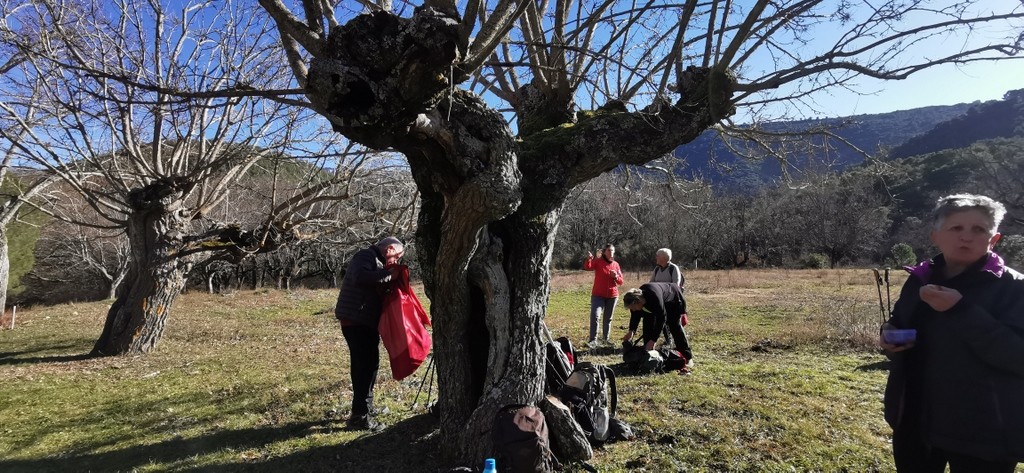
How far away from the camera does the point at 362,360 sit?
4.62 metres

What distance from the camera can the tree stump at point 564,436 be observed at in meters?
3.67

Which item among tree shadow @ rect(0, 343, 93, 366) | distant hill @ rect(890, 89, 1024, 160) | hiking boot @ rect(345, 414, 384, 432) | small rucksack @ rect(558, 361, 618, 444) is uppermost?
distant hill @ rect(890, 89, 1024, 160)

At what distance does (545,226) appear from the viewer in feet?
13.5

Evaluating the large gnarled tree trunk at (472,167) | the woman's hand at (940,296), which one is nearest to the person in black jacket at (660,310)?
the large gnarled tree trunk at (472,167)

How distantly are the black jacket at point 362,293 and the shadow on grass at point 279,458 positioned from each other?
3.25 feet

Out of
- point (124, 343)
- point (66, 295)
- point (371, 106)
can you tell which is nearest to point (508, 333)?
point (371, 106)

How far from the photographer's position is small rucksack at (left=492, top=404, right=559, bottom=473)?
3.09 metres

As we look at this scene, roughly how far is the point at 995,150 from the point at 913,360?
44236mm

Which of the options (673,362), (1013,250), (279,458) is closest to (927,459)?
(279,458)

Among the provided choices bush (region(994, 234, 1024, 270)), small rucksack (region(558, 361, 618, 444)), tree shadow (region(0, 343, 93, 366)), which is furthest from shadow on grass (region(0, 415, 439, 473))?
bush (region(994, 234, 1024, 270))

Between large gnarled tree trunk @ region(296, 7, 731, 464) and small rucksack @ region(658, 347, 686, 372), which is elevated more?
large gnarled tree trunk @ region(296, 7, 731, 464)

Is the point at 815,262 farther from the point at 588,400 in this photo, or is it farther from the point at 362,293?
the point at 362,293

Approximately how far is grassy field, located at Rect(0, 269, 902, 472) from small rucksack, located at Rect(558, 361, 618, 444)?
6.7 inches

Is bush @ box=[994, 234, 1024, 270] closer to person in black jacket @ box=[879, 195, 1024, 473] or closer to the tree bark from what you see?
person in black jacket @ box=[879, 195, 1024, 473]
